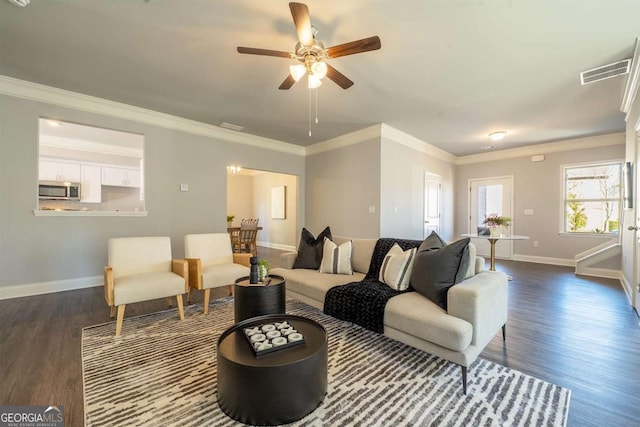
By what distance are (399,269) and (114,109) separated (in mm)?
4463

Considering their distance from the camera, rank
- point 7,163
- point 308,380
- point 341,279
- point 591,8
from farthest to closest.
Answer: point 7,163, point 341,279, point 591,8, point 308,380

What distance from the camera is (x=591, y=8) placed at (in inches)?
80.9

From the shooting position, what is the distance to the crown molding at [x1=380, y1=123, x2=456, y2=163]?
4.95m

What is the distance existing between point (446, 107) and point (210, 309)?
4168 mm

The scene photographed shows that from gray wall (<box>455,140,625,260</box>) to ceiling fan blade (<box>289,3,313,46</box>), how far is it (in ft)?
21.0

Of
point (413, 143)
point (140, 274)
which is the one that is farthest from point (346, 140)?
point (140, 274)

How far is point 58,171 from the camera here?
574 centimetres

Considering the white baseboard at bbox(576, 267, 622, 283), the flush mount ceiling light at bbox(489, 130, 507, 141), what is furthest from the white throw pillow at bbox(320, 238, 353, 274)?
the white baseboard at bbox(576, 267, 622, 283)

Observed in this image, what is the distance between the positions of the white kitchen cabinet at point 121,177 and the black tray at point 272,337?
6505 millimetres

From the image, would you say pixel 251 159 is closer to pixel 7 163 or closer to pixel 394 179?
pixel 394 179

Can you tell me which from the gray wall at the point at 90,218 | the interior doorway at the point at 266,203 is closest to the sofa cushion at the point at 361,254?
the gray wall at the point at 90,218

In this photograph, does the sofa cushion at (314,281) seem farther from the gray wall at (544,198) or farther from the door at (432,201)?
the gray wall at (544,198)

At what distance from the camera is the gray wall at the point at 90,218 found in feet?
10.9

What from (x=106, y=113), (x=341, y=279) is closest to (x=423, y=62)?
(x=341, y=279)
